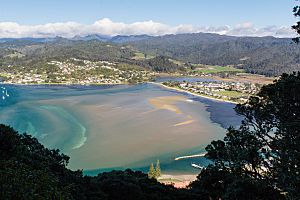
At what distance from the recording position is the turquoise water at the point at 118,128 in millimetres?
34594

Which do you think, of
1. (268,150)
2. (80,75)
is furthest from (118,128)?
(80,75)

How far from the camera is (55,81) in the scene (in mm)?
119688

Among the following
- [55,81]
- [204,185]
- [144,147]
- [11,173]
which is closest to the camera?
[11,173]

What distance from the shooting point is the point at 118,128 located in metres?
46.9

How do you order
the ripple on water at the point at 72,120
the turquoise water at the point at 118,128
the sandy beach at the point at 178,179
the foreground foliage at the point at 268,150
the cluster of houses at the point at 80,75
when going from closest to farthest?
the foreground foliage at the point at 268,150 < the sandy beach at the point at 178,179 < the turquoise water at the point at 118,128 < the ripple on water at the point at 72,120 < the cluster of houses at the point at 80,75

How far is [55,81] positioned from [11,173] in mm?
117735

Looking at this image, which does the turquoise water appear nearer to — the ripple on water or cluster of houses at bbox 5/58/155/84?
the ripple on water

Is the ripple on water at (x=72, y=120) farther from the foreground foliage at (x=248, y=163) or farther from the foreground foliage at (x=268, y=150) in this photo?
the foreground foliage at (x=268, y=150)

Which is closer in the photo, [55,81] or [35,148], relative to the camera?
[35,148]

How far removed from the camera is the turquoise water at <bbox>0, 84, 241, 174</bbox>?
34.6 meters

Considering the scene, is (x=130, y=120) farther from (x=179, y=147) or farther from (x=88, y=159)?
(x=88, y=159)

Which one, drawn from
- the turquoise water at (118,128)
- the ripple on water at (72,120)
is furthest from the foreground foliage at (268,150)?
the ripple on water at (72,120)

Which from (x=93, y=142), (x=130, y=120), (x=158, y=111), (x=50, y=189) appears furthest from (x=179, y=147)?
(x=50, y=189)

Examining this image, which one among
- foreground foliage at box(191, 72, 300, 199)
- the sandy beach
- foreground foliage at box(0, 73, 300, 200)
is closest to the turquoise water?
the sandy beach
